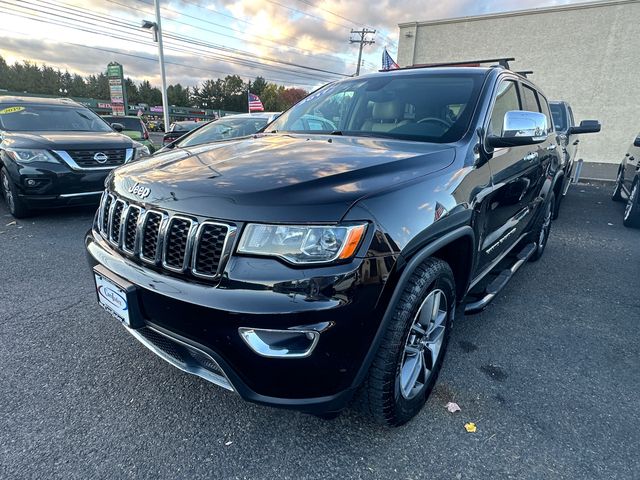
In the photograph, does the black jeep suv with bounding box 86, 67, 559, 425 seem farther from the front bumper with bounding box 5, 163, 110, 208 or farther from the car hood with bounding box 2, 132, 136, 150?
the car hood with bounding box 2, 132, 136, 150

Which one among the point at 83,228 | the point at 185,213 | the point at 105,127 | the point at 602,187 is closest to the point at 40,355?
the point at 185,213

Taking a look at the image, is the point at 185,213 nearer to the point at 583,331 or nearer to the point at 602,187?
the point at 583,331

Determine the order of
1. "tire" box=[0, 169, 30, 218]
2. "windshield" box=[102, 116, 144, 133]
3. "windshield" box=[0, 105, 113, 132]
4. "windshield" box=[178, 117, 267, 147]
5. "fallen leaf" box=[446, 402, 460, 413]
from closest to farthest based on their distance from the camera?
"fallen leaf" box=[446, 402, 460, 413], "tire" box=[0, 169, 30, 218], "windshield" box=[0, 105, 113, 132], "windshield" box=[178, 117, 267, 147], "windshield" box=[102, 116, 144, 133]

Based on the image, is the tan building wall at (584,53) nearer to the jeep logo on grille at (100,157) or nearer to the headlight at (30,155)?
the jeep logo on grille at (100,157)

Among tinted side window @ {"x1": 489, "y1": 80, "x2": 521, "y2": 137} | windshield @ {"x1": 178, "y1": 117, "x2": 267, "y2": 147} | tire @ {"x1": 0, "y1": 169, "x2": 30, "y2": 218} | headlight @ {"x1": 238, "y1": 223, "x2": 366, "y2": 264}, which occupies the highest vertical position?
tinted side window @ {"x1": 489, "y1": 80, "x2": 521, "y2": 137}

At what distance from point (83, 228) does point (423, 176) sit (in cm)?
514

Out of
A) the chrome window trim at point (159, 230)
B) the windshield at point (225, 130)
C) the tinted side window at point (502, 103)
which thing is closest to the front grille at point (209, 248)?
the chrome window trim at point (159, 230)

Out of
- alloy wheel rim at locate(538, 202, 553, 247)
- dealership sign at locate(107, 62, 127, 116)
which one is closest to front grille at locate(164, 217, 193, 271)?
alloy wheel rim at locate(538, 202, 553, 247)

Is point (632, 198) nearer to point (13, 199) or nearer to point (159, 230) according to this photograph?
point (159, 230)

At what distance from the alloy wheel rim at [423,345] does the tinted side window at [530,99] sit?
236cm

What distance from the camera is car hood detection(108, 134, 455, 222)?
1522 millimetres

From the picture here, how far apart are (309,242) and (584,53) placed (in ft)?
68.6

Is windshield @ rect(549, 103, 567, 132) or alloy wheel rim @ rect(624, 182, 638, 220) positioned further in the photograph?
windshield @ rect(549, 103, 567, 132)

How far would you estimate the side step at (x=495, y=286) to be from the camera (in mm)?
2518
